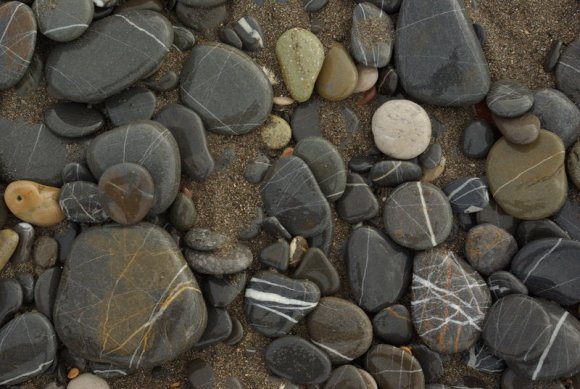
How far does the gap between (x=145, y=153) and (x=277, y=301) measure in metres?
1.12

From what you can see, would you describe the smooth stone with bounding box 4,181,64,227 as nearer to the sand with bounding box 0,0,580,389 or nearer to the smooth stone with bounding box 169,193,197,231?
the sand with bounding box 0,0,580,389

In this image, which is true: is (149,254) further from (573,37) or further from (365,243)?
(573,37)

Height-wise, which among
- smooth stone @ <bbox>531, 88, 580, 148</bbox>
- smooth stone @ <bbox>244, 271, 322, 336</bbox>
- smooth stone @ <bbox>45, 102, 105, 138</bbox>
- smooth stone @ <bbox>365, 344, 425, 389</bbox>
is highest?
smooth stone @ <bbox>531, 88, 580, 148</bbox>

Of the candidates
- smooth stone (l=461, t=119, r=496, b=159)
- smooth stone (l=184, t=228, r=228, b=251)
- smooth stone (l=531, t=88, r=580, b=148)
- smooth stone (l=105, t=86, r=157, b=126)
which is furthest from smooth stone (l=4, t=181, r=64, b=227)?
smooth stone (l=531, t=88, r=580, b=148)

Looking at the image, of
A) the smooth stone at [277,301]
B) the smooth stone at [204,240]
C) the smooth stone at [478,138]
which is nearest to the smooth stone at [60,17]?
the smooth stone at [204,240]

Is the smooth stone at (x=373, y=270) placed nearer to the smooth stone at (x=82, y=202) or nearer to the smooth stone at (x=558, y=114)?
the smooth stone at (x=558, y=114)

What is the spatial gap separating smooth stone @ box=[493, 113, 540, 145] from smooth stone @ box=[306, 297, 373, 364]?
4.63 feet

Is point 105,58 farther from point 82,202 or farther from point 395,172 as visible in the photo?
point 395,172

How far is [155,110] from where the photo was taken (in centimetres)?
321

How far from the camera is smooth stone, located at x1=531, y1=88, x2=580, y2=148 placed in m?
3.37

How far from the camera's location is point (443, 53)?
3346 millimetres

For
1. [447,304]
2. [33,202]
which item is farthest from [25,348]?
[447,304]

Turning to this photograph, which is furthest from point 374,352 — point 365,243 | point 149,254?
point 149,254

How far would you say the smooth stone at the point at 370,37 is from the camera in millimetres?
3361
